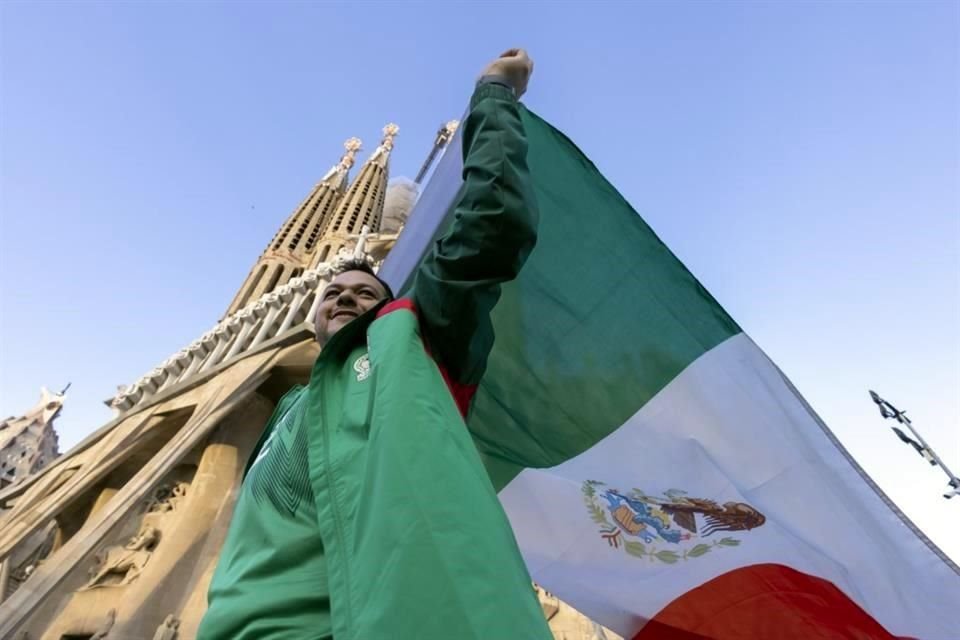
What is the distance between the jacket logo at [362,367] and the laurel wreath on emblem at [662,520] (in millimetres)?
1378

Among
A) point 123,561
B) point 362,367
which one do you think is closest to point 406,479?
point 362,367

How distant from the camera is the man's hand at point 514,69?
1899mm

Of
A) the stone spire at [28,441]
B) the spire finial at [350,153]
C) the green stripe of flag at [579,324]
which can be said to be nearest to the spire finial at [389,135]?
the spire finial at [350,153]

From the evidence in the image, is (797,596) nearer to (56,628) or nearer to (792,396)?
(792,396)

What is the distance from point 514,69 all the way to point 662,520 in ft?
5.37

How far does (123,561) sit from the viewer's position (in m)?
6.53

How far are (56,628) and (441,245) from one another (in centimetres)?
608

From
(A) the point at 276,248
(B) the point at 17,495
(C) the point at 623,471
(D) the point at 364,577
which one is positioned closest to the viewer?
(D) the point at 364,577

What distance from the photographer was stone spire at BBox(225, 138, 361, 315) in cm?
1844

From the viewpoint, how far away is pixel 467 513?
109 centimetres

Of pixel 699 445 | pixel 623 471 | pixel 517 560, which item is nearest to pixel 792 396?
pixel 699 445

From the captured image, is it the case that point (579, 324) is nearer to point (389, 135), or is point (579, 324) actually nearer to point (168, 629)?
point (168, 629)

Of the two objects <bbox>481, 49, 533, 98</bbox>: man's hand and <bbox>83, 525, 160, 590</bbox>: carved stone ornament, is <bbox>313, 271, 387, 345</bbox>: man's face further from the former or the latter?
<bbox>83, 525, 160, 590</bbox>: carved stone ornament

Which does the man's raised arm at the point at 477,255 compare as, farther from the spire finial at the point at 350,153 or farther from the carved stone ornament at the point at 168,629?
the spire finial at the point at 350,153
